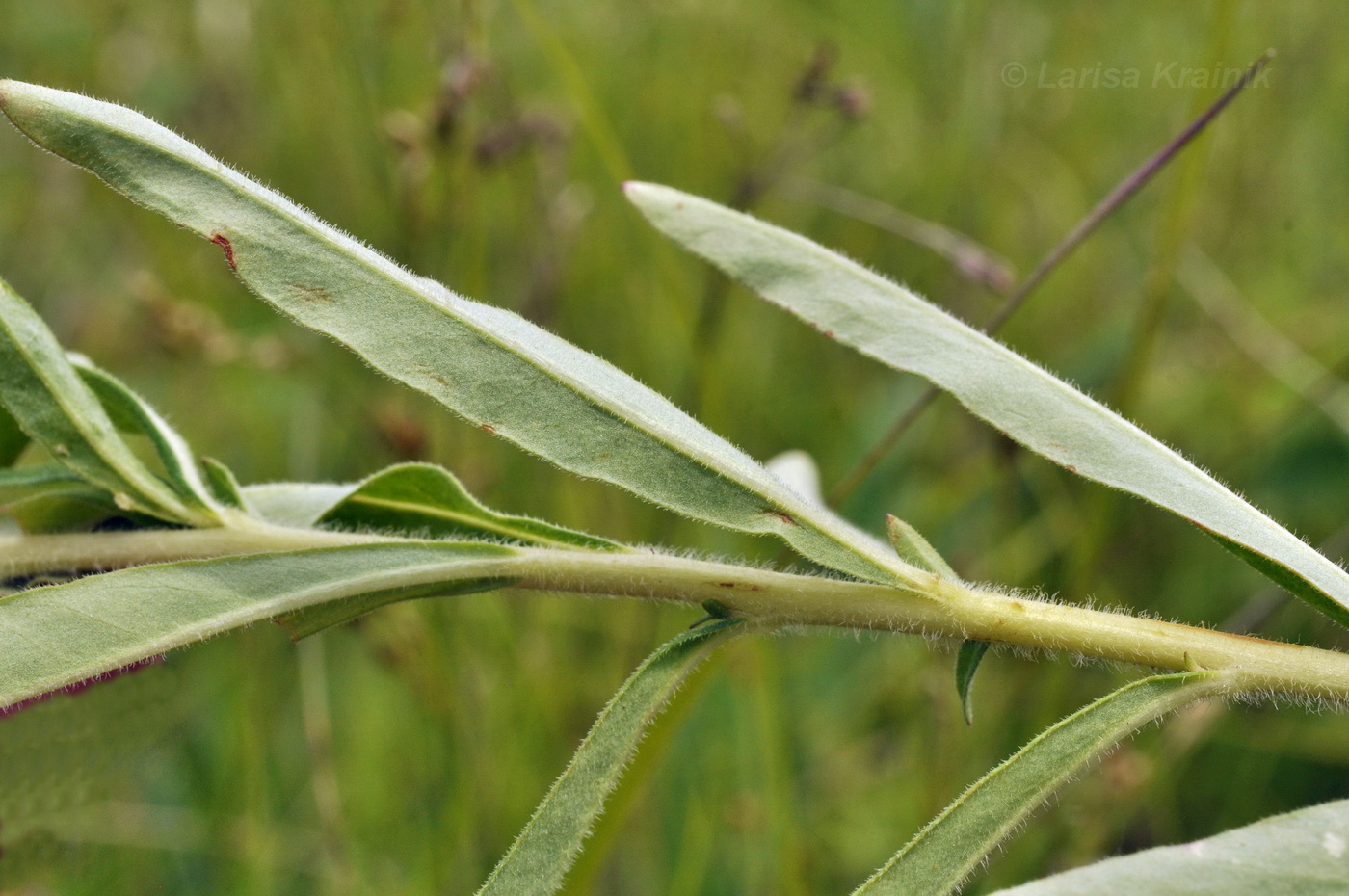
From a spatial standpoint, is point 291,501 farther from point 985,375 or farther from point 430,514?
point 985,375

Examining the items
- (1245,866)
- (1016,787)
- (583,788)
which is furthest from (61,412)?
(1245,866)

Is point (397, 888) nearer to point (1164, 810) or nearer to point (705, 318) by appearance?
point (705, 318)

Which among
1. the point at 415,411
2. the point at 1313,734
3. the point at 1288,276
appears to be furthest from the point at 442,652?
the point at 1288,276

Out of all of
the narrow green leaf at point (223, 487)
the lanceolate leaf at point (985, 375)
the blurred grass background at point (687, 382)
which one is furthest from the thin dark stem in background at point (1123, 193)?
the narrow green leaf at point (223, 487)

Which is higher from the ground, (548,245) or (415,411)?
(548,245)

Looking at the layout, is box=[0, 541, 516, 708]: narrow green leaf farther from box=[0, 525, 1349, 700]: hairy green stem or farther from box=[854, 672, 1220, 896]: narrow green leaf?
box=[854, 672, 1220, 896]: narrow green leaf

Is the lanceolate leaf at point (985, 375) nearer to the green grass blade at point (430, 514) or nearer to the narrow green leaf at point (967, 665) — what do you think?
the narrow green leaf at point (967, 665)

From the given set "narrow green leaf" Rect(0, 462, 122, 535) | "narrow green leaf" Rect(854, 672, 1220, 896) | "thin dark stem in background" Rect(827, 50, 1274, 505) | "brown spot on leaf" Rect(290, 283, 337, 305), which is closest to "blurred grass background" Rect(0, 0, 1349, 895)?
"narrow green leaf" Rect(0, 462, 122, 535)
